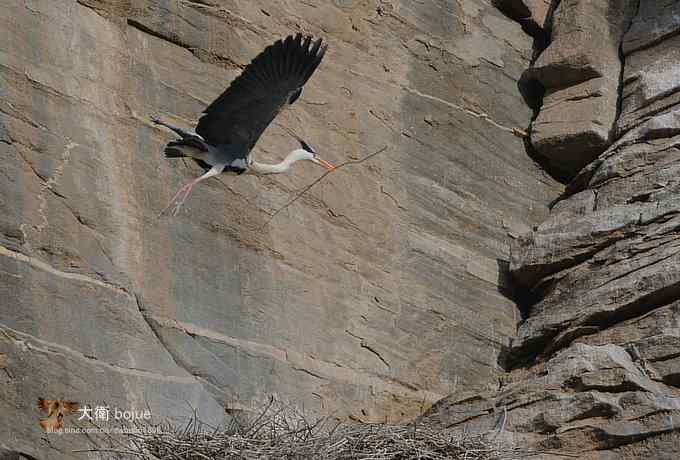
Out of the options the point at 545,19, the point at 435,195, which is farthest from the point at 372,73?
the point at 545,19

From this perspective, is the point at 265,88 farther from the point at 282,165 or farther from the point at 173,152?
the point at 282,165

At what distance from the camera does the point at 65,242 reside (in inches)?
375

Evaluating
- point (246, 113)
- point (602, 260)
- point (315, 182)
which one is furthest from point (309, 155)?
point (602, 260)

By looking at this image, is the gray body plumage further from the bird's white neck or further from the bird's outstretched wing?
the bird's white neck

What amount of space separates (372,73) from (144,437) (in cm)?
336

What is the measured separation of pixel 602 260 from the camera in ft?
33.8

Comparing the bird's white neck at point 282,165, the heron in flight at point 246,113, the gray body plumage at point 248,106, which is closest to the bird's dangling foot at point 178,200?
the heron in flight at point 246,113

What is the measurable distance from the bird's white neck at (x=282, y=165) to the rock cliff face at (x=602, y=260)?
158 centimetres

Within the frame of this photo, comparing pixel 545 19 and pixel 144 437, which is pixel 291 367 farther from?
pixel 545 19

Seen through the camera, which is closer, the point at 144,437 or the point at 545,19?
the point at 144,437

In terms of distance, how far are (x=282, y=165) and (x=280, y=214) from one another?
0.37m

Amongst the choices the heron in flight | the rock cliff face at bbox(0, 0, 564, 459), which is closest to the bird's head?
the heron in flight

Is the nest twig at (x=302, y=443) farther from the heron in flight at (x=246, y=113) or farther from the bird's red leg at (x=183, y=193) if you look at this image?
the heron in flight at (x=246, y=113)

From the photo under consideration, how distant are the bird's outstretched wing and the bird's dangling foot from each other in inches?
19.4
